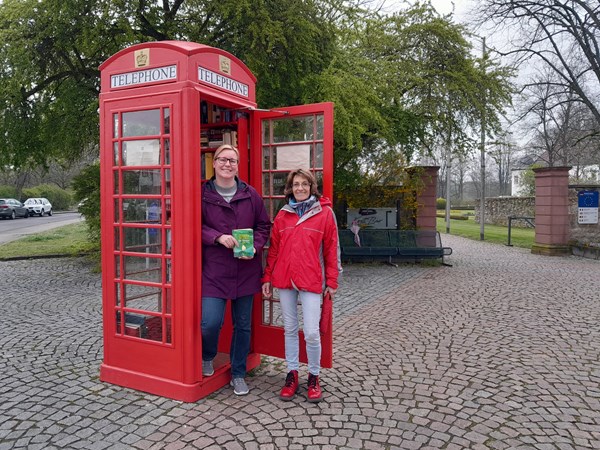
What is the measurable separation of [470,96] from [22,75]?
10.6 m

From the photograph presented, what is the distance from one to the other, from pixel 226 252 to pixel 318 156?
49.8 inches

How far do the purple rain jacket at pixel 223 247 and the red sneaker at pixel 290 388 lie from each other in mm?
821

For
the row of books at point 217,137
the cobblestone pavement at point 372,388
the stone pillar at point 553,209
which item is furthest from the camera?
the stone pillar at point 553,209

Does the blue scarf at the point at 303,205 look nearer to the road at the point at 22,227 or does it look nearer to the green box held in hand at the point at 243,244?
the green box held in hand at the point at 243,244

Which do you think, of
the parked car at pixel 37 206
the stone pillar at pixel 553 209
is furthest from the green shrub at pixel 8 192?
the stone pillar at pixel 553 209

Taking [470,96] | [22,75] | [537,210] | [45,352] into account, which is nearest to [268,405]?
[45,352]

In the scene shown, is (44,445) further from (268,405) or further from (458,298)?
(458,298)

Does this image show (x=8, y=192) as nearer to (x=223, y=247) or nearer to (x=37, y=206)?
(x=37, y=206)

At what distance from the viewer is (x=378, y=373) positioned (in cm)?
470

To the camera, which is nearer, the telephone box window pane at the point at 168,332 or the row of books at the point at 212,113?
the telephone box window pane at the point at 168,332

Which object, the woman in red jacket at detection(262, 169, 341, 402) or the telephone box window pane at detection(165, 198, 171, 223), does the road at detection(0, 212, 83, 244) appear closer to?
the telephone box window pane at detection(165, 198, 171, 223)

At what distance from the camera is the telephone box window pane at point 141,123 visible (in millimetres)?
3929

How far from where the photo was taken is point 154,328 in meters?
4.11

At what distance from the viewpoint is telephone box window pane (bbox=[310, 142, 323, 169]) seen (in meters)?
4.33
